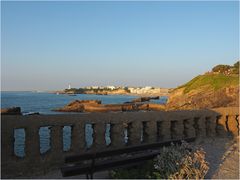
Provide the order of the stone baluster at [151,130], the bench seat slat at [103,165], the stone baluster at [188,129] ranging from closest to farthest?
1. the bench seat slat at [103,165]
2. the stone baluster at [151,130]
3. the stone baluster at [188,129]

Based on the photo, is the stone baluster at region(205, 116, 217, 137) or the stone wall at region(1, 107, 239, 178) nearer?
the stone wall at region(1, 107, 239, 178)

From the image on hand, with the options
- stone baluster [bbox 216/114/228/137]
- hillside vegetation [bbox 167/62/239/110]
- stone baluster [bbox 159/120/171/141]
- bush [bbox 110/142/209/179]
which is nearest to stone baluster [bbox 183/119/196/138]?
stone baluster [bbox 159/120/171/141]

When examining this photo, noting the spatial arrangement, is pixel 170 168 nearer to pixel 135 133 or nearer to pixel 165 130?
pixel 135 133

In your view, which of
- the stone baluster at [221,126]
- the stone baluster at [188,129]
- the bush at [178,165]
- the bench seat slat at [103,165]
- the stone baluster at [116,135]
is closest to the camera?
the bench seat slat at [103,165]

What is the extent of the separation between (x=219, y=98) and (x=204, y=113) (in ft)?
92.1

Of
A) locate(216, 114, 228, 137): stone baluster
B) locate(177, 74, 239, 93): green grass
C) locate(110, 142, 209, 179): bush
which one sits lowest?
locate(110, 142, 209, 179): bush

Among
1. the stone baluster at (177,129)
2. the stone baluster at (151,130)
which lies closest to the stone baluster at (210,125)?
the stone baluster at (177,129)

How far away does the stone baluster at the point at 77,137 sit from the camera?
36.1 feet

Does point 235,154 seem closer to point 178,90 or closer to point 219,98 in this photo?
point 219,98

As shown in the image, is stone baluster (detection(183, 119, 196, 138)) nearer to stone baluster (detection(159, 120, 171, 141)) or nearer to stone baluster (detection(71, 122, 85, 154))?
stone baluster (detection(159, 120, 171, 141))

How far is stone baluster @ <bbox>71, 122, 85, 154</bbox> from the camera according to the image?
1101 centimetres

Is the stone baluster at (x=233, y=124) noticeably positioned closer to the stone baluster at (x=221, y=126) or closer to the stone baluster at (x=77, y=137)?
the stone baluster at (x=221, y=126)

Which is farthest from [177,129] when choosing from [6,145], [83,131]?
[6,145]

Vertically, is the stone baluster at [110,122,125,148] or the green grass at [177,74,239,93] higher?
the green grass at [177,74,239,93]
